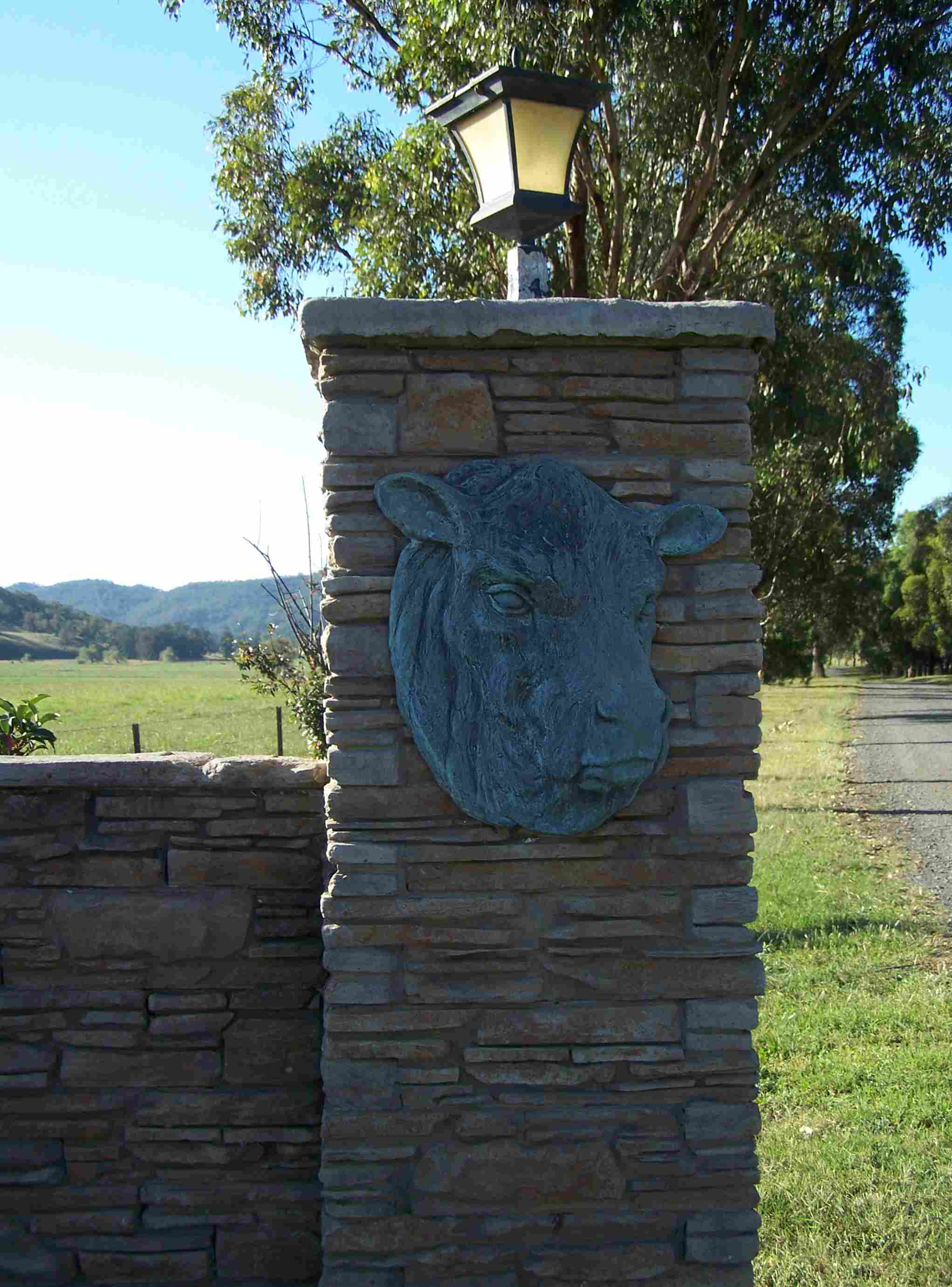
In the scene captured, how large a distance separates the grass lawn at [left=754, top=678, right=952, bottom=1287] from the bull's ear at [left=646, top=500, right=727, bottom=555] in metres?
2.24

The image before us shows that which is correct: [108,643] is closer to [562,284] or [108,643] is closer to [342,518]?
[562,284]

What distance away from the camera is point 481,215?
3.26 metres

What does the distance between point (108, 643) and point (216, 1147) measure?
62.5m

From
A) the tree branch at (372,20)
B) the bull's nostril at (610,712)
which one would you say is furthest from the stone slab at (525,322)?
the tree branch at (372,20)

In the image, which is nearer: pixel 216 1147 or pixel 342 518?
pixel 342 518

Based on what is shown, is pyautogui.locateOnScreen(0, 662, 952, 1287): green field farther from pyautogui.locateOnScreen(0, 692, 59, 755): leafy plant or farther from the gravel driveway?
pyautogui.locateOnScreen(0, 692, 59, 755): leafy plant

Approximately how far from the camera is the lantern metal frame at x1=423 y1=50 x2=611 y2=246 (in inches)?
122

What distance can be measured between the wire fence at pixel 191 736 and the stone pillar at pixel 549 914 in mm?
12322

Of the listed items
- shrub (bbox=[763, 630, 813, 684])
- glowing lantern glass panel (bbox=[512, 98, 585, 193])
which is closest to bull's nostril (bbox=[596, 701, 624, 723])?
glowing lantern glass panel (bbox=[512, 98, 585, 193])

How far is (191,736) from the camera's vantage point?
73.2 ft

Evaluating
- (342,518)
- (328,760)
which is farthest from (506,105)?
(328,760)

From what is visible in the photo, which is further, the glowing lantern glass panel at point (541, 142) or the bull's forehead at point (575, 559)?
the glowing lantern glass panel at point (541, 142)

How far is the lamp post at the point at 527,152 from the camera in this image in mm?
3084

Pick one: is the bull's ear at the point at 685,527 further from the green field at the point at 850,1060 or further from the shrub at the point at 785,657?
the shrub at the point at 785,657
